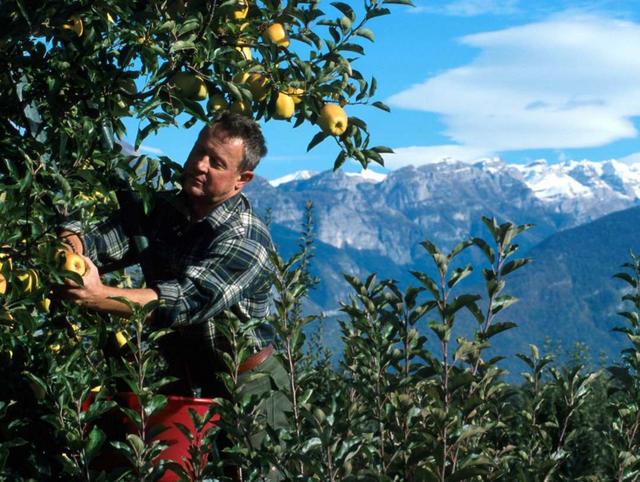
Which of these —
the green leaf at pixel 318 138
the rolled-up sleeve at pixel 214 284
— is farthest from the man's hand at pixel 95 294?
the green leaf at pixel 318 138

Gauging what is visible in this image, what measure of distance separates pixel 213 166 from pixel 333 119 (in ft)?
2.39

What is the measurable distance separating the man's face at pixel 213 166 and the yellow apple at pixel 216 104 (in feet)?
1.11

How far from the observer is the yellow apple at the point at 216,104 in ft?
13.2

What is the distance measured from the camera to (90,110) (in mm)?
3928

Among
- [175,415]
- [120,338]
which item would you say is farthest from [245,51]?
[175,415]

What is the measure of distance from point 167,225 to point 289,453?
5.21ft

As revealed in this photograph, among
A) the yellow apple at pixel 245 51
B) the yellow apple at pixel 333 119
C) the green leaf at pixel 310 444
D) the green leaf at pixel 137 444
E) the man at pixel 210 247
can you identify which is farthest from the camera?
the yellow apple at pixel 333 119

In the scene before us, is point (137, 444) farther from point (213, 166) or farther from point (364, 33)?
point (364, 33)

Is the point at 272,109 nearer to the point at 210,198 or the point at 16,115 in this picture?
the point at 210,198

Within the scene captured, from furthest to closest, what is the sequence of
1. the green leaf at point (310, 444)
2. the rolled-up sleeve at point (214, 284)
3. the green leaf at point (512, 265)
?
the rolled-up sleeve at point (214, 284) < the green leaf at point (512, 265) < the green leaf at point (310, 444)

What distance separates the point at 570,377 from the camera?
121 inches

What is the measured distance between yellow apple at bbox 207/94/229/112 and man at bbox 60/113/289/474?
0.94ft

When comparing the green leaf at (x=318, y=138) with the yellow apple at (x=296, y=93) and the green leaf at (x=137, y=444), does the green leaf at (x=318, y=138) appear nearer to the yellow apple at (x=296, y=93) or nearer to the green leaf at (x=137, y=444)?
the yellow apple at (x=296, y=93)

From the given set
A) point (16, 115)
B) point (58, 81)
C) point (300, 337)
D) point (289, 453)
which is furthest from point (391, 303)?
point (16, 115)
